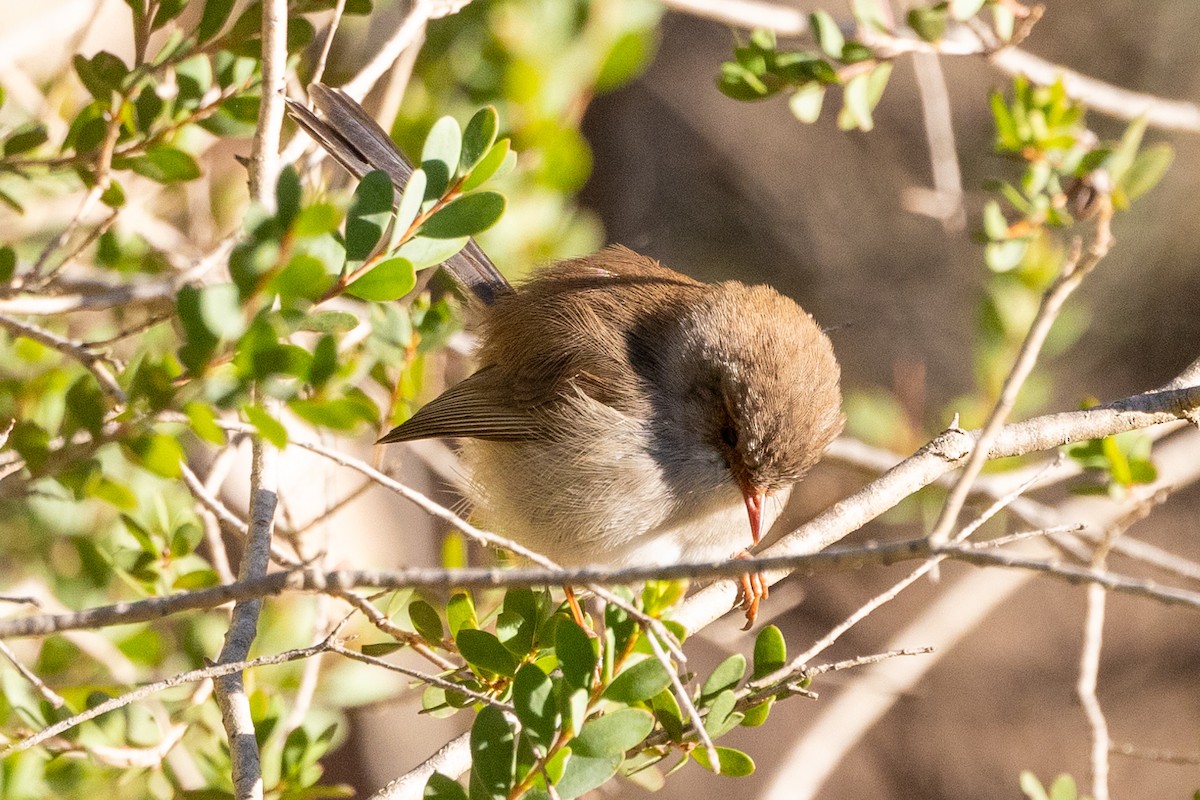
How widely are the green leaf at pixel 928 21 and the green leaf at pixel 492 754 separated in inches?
102

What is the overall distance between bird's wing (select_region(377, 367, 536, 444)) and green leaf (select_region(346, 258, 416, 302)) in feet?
4.76

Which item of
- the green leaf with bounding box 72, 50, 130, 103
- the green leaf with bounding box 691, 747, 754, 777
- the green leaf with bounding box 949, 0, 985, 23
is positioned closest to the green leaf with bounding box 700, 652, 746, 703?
the green leaf with bounding box 691, 747, 754, 777

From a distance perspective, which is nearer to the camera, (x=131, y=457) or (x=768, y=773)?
(x=131, y=457)

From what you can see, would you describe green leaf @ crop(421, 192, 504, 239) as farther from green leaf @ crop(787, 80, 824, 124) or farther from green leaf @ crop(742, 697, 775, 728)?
green leaf @ crop(787, 80, 824, 124)

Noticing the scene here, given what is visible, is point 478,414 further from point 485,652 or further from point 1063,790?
point 1063,790

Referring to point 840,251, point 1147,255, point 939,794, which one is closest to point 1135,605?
point 939,794

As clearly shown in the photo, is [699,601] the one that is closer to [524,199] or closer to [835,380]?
[835,380]

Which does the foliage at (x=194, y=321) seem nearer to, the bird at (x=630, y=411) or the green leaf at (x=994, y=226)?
the bird at (x=630, y=411)

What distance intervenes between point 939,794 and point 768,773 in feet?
3.26

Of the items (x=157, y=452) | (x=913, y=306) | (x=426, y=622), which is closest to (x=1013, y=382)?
(x=426, y=622)

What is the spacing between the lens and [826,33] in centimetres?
346

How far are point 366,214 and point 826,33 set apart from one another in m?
2.02

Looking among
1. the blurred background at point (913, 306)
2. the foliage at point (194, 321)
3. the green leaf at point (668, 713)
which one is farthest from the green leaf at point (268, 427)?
the blurred background at point (913, 306)

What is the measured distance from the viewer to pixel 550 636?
249cm
